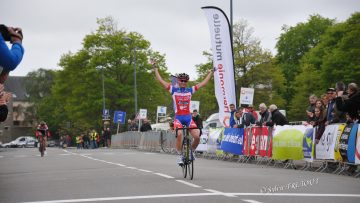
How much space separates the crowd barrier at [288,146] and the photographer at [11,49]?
10199 mm

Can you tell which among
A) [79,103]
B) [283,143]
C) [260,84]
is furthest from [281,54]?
[283,143]

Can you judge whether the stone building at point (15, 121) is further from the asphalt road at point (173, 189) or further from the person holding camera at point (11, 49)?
the person holding camera at point (11, 49)

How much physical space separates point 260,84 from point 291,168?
5515 cm

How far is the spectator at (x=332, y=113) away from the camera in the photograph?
17.1m

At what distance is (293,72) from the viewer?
273 feet

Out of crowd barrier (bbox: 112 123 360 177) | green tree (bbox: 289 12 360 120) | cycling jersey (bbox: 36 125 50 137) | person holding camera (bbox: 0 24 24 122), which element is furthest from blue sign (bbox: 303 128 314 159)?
green tree (bbox: 289 12 360 120)

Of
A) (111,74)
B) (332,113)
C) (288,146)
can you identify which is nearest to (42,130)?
(288,146)

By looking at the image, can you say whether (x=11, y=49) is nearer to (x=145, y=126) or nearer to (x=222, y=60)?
(x=222, y=60)

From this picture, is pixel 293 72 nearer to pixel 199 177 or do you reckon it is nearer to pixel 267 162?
pixel 267 162

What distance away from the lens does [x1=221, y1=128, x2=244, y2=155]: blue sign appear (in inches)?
942

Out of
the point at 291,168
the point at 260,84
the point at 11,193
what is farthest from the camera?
the point at 260,84

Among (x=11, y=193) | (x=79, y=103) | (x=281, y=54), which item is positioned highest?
(x=281, y=54)

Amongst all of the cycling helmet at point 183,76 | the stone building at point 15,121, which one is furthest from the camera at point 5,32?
the stone building at point 15,121

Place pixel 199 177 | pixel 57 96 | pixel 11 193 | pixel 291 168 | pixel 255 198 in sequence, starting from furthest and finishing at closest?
1. pixel 57 96
2. pixel 291 168
3. pixel 199 177
4. pixel 11 193
5. pixel 255 198
